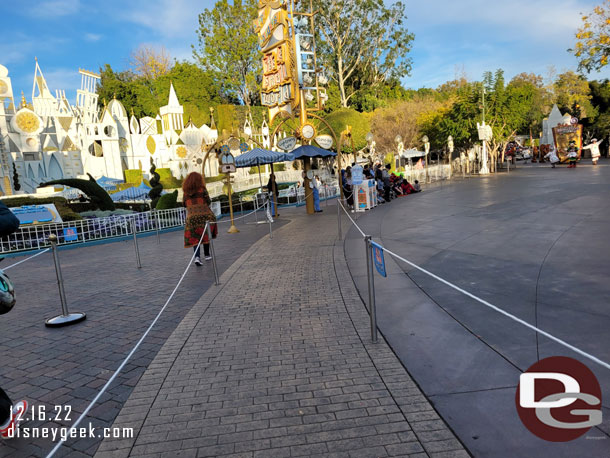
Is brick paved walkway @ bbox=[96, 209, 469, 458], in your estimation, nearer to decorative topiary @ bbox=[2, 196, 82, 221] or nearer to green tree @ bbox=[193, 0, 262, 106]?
decorative topiary @ bbox=[2, 196, 82, 221]

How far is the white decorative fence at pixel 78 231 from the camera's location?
12.3m

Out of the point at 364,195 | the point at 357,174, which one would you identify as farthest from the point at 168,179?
the point at 357,174

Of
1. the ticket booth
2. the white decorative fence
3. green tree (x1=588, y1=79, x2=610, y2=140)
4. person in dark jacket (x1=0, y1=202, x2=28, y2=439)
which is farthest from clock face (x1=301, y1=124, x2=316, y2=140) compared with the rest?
green tree (x1=588, y1=79, x2=610, y2=140)

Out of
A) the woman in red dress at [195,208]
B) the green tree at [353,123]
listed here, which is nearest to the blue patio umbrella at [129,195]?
the woman in red dress at [195,208]

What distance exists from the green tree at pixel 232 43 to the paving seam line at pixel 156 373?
42789 millimetres

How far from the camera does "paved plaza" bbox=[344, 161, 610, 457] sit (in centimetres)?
293

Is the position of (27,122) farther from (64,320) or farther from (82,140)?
(64,320)

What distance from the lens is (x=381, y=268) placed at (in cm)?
423

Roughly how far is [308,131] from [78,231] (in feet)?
30.1

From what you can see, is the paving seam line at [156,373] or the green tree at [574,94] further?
the green tree at [574,94]

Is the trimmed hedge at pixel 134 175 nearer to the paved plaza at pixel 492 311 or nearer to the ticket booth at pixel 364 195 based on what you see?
the ticket booth at pixel 364 195

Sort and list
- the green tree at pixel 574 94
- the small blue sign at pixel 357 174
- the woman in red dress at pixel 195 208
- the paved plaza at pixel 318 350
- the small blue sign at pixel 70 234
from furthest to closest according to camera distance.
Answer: the green tree at pixel 574 94 → the small blue sign at pixel 357 174 → the small blue sign at pixel 70 234 → the woman in red dress at pixel 195 208 → the paved plaza at pixel 318 350

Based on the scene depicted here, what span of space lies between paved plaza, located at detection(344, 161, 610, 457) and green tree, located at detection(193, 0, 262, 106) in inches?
1593
